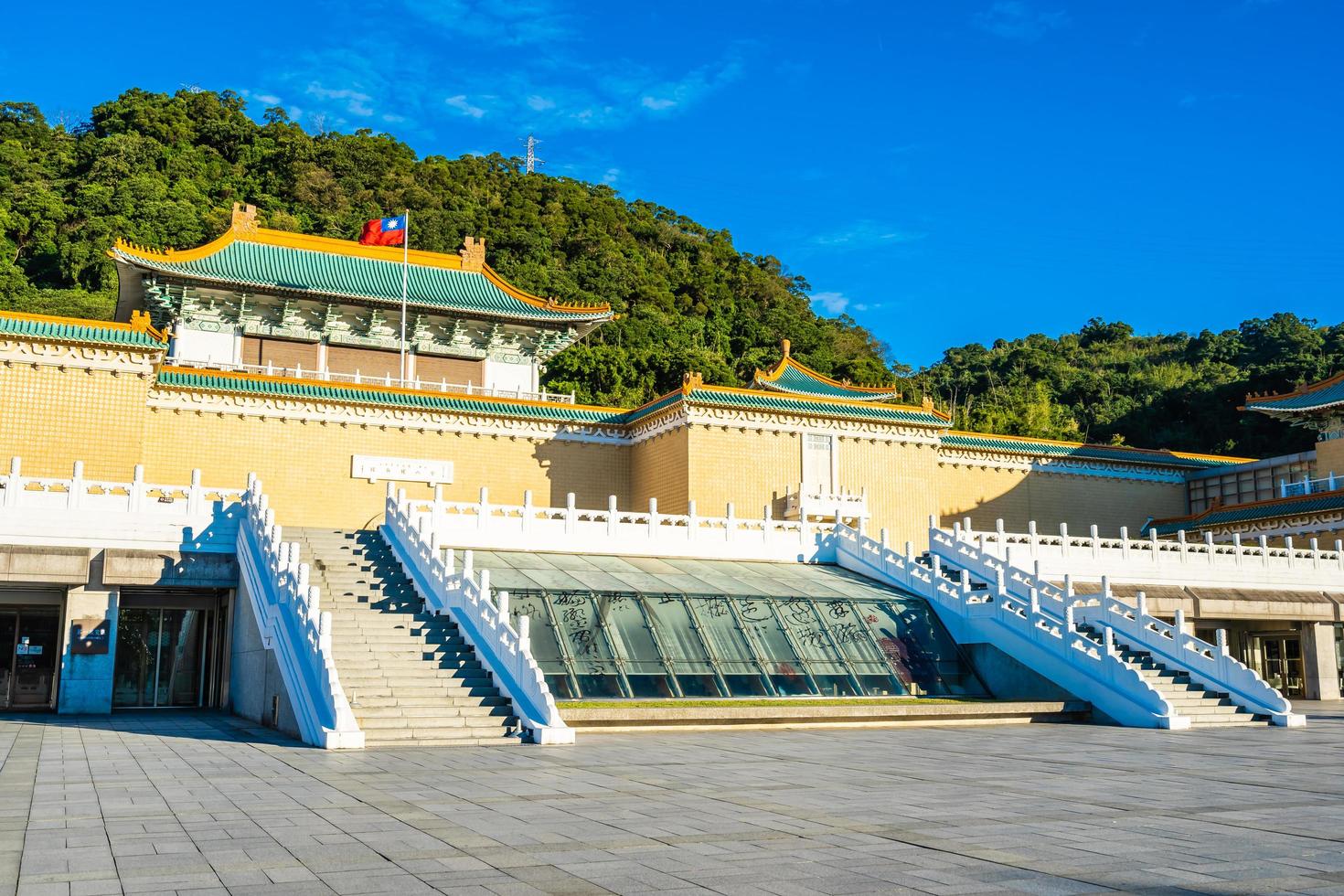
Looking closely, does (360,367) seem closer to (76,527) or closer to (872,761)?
(76,527)

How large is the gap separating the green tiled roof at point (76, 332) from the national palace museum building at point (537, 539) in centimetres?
8

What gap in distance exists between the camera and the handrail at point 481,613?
1552 centimetres

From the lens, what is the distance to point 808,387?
36594 millimetres

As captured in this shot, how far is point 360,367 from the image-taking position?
1391 inches

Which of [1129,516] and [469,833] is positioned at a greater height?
[1129,516]

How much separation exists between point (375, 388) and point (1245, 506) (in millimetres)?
→ 25711

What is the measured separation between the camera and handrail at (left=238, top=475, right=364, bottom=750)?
14.2m

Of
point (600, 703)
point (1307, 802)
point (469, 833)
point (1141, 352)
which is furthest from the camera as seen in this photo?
point (1141, 352)

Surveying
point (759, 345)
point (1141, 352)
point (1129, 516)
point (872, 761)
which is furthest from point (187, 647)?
point (1141, 352)

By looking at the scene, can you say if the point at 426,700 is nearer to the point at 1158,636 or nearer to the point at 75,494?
the point at 75,494

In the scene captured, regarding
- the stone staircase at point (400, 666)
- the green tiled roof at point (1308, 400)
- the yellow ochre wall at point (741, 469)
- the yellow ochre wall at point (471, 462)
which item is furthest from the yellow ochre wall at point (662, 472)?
the green tiled roof at point (1308, 400)

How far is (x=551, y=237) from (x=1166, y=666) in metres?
59.3

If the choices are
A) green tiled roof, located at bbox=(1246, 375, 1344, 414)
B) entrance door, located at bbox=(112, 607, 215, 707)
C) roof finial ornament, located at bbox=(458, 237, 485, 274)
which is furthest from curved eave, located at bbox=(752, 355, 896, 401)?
entrance door, located at bbox=(112, 607, 215, 707)

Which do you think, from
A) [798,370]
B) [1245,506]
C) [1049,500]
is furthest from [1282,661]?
[798,370]
